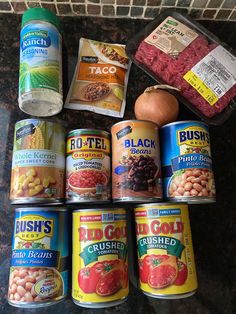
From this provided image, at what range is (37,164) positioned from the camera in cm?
83

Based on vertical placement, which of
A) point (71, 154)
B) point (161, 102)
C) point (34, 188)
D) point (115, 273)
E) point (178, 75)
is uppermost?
point (178, 75)

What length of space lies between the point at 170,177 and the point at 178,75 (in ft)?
1.16

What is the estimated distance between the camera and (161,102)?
3.12 ft

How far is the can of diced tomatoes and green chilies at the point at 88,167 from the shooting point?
839 mm

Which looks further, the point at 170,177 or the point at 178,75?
the point at 178,75

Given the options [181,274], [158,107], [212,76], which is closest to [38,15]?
[158,107]

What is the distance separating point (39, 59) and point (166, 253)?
0.69 m

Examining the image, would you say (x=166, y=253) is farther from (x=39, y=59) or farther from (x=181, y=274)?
(x=39, y=59)

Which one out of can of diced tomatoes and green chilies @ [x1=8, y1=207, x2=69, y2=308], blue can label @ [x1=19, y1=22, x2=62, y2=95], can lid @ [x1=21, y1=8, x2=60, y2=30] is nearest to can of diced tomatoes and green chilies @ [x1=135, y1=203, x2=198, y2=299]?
can of diced tomatoes and green chilies @ [x1=8, y1=207, x2=69, y2=308]

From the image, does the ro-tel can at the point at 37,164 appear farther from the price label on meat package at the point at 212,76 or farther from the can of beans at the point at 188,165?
the price label on meat package at the point at 212,76

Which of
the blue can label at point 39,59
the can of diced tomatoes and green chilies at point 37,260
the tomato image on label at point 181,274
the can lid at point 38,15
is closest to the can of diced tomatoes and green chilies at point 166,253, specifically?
the tomato image on label at point 181,274

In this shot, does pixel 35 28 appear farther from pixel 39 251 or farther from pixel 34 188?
pixel 39 251

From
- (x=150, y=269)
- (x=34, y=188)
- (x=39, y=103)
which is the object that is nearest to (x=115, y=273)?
(x=150, y=269)

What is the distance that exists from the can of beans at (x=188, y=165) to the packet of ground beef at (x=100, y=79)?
263 mm
